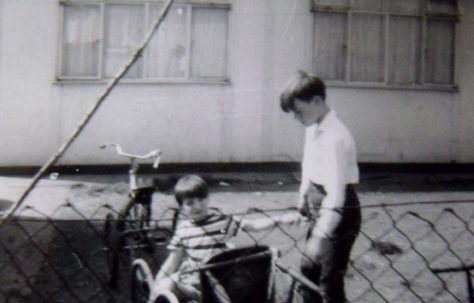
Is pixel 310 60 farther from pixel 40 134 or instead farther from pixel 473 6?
pixel 40 134

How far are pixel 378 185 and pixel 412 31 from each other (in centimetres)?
337

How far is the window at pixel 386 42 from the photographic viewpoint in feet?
36.1

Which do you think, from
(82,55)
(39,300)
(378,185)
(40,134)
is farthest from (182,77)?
(39,300)

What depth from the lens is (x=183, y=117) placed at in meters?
10.7

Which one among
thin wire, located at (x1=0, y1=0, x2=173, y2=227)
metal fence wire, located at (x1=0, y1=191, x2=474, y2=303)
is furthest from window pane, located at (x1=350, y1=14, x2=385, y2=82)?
thin wire, located at (x1=0, y1=0, x2=173, y2=227)

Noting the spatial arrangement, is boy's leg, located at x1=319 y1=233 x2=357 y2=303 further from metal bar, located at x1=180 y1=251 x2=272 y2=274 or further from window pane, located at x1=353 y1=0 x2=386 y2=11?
window pane, located at x1=353 y1=0 x2=386 y2=11

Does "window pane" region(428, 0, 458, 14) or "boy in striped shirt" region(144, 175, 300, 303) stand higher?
"window pane" region(428, 0, 458, 14)

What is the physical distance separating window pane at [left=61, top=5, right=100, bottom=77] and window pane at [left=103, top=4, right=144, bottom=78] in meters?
0.20

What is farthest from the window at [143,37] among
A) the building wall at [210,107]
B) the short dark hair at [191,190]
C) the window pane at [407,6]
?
the short dark hair at [191,190]

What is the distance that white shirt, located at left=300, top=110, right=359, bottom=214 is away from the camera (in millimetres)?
3045

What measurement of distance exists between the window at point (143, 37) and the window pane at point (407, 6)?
3231mm

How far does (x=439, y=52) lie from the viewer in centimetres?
1145

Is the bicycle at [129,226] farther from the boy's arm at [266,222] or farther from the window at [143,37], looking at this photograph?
the window at [143,37]

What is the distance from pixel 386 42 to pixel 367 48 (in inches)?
15.3
